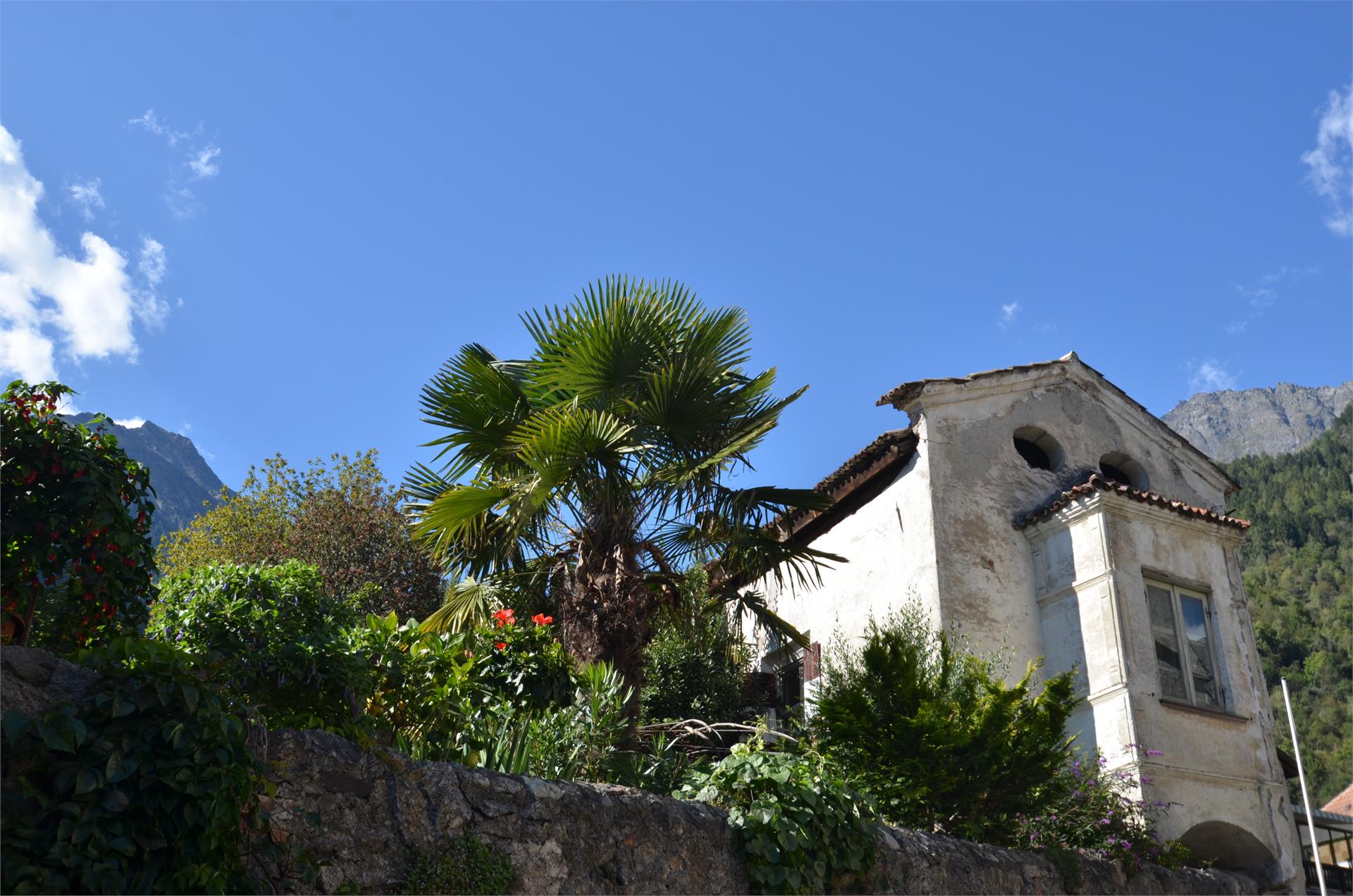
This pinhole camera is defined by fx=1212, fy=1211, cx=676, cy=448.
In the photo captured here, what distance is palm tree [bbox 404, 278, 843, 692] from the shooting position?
11016 mm

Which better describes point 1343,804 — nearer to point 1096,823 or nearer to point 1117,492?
point 1117,492

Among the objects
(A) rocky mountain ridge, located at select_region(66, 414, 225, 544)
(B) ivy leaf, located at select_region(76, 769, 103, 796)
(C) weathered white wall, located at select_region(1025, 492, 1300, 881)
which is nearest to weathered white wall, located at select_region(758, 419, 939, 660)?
(C) weathered white wall, located at select_region(1025, 492, 1300, 881)

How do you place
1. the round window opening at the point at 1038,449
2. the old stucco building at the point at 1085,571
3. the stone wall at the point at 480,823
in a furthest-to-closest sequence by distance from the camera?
the round window opening at the point at 1038,449 < the old stucco building at the point at 1085,571 < the stone wall at the point at 480,823

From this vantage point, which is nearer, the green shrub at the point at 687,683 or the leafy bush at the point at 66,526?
the leafy bush at the point at 66,526

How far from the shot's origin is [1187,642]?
14.6 metres

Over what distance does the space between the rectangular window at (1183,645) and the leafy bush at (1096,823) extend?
1.53 metres

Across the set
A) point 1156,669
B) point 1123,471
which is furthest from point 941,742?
point 1123,471

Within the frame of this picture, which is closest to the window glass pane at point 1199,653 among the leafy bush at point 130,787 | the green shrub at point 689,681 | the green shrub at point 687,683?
the green shrub at point 689,681

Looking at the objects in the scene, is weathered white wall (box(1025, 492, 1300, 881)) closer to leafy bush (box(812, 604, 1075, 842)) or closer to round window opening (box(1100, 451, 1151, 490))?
round window opening (box(1100, 451, 1151, 490))

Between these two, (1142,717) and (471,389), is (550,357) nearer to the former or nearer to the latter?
(471,389)

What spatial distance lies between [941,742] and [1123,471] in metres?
8.41

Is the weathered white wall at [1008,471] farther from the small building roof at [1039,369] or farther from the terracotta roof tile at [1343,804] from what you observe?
the terracotta roof tile at [1343,804]

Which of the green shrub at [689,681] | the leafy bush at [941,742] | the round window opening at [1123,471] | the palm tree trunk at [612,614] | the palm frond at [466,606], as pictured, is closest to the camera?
the leafy bush at [941,742]

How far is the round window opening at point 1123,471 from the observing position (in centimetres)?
1720
